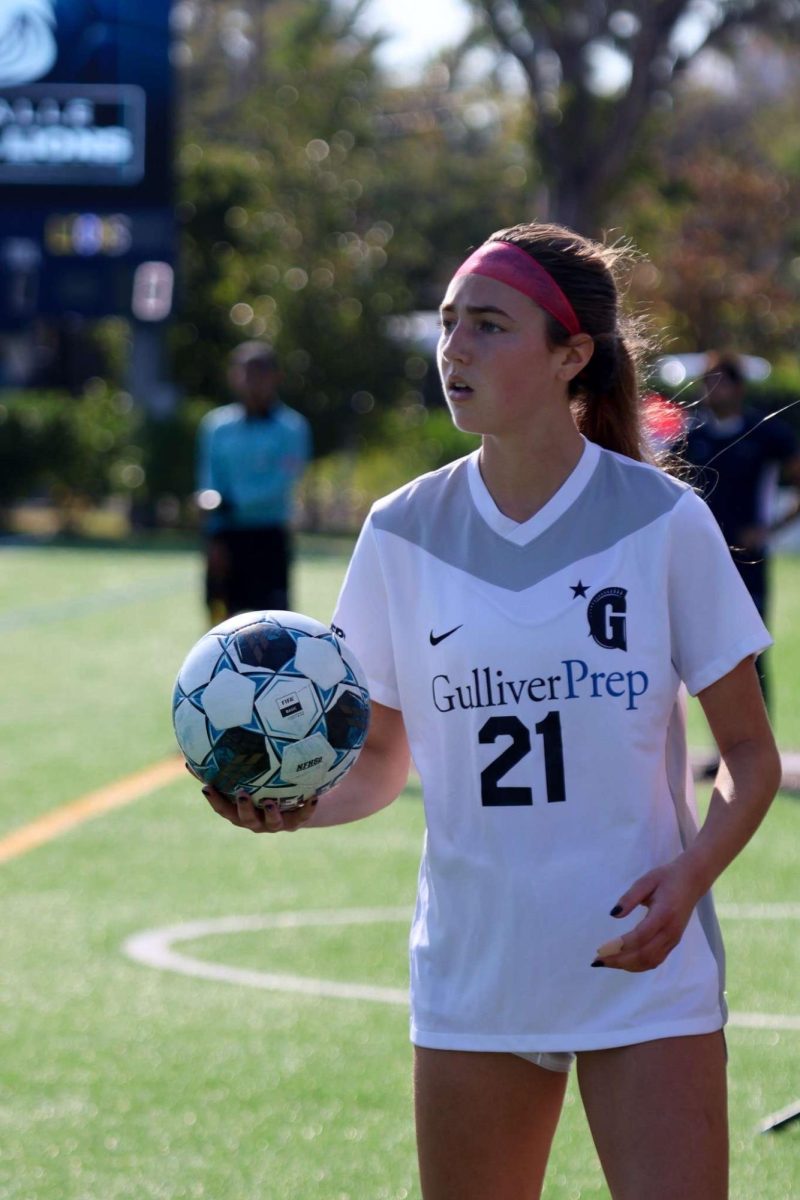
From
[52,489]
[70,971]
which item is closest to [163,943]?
[70,971]

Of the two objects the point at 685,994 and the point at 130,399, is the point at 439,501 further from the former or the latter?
the point at 130,399

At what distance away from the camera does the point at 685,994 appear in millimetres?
3232

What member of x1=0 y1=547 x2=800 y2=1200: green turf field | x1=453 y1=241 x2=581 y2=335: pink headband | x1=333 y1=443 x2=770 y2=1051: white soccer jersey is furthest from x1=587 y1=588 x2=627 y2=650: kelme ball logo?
x1=0 y1=547 x2=800 y2=1200: green turf field

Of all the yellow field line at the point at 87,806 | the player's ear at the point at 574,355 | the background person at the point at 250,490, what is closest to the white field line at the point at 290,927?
the yellow field line at the point at 87,806

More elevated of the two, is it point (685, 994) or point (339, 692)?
point (339, 692)

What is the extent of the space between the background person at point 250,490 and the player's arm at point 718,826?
27.8 ft

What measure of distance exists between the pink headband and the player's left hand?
0.91 metres

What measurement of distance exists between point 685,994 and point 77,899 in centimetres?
525

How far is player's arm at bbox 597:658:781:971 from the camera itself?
3.04m

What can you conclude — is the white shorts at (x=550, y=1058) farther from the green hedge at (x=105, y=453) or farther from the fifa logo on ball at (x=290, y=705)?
the green hedge at (x=105, y=453)

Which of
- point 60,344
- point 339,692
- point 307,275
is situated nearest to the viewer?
point 339,692

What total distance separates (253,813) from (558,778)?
52 centimetres

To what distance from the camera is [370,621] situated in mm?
3555

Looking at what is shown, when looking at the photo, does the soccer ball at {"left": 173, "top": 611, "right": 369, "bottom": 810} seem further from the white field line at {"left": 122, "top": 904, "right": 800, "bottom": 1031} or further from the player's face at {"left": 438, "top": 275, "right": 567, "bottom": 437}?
the white field line at {"left": 122, "top": 904, "right": 800, "bottom": 1031}
